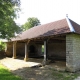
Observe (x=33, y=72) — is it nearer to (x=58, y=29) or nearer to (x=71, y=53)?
(x=71, y=53)

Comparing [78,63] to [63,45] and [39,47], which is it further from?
[39,47]

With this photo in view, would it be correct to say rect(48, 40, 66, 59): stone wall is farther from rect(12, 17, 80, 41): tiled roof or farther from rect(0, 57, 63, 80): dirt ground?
rect(0, 57, 63, 80): dirt ground

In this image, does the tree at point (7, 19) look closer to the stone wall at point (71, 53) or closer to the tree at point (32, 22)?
the stone wall at point (71, 53)

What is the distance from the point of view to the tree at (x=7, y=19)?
12056mm

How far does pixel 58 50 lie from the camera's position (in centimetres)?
1961

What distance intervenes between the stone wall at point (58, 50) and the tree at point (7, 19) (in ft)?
22.5

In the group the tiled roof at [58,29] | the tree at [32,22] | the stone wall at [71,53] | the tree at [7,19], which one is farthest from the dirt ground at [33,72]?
the tree at [32,22]

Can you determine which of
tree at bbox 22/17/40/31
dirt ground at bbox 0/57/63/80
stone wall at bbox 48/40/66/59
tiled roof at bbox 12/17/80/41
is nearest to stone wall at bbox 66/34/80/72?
tiled roof at bbox 12/17/80/41

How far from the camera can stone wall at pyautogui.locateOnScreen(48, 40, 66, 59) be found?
18886 mm

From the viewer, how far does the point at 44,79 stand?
9000mm

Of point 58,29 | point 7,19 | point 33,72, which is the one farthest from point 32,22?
point 33,72

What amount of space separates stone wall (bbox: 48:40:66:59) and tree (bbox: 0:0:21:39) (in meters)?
6.86

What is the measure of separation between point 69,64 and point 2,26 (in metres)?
6.44

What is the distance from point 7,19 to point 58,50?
923cm
